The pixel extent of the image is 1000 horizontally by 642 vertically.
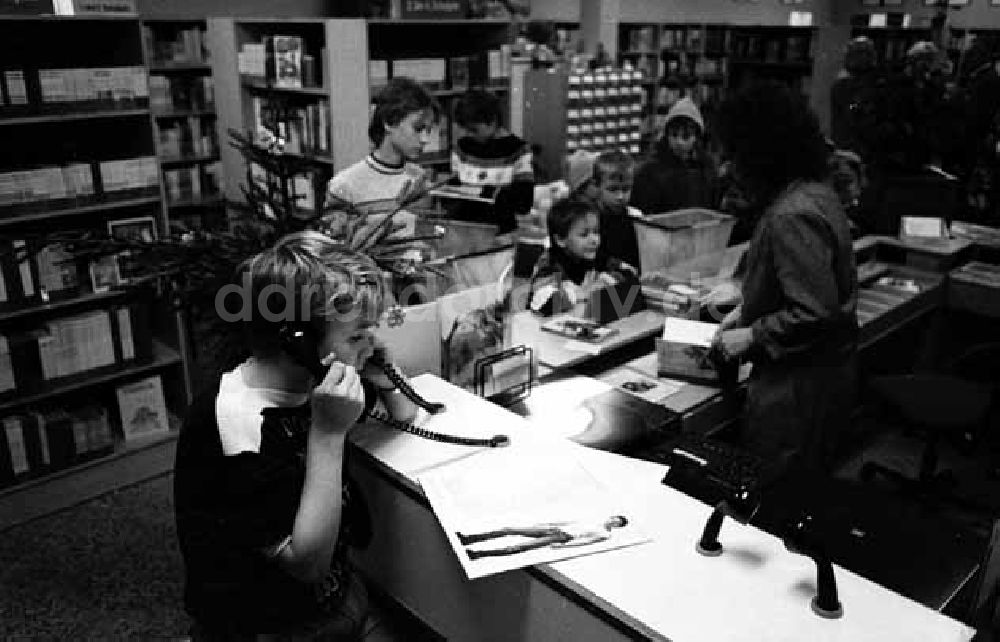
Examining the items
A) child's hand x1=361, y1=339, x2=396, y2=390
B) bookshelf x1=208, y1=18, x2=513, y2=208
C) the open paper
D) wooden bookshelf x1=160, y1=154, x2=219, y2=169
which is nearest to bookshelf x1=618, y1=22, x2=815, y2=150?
bookshelf x1=208, y1=18, x2=513, y2=208

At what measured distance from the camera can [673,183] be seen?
4301mm

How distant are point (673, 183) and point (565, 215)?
58.3 inches

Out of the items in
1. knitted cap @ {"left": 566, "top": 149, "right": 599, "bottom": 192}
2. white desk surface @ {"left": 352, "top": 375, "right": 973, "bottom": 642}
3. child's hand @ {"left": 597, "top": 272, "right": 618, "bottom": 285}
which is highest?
knitted cap @ {"left": 566, "top": 149, "right": 599, "bottom": 192}

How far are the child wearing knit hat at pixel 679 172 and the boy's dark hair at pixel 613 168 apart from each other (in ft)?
2.55

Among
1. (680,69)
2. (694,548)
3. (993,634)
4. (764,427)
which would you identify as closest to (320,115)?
(764,427)

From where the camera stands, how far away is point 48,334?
10.6 feet

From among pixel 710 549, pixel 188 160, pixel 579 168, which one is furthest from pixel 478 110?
pixel 710 549

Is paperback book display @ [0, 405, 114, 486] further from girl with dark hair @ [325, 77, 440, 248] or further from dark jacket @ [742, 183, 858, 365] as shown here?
dark jacket @ [742, 183, 858, 365]

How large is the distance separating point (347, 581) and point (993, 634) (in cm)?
110

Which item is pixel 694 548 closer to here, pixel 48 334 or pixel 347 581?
pixel 347 581

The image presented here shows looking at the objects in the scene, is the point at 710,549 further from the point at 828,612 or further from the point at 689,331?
the point at 689,331

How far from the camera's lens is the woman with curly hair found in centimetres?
222

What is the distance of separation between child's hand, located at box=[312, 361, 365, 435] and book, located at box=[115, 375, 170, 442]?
8.11ft

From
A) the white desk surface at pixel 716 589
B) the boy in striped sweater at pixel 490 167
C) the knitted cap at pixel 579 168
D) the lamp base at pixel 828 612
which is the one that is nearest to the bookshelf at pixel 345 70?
the boy in striped sweater at pixel 490 167
